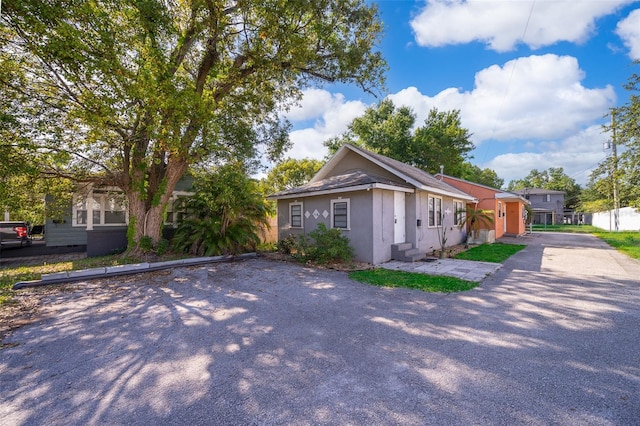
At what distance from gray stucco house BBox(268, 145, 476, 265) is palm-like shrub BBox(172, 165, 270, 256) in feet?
6.51

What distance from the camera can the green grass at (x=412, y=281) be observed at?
621 cm

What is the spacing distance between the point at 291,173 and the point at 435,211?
18862 mm

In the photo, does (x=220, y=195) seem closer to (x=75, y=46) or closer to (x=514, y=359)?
(x=75, y=46)

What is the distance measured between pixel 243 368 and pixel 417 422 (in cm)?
177

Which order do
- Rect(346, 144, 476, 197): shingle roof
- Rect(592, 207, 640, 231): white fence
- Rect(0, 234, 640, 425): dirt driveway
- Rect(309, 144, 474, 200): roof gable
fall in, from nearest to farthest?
1. Rect(0, 234, 640, 425): dirt driveway
2. Rect(309, 144, 474, 200): roof gable
3. Rect(346, 144, 476, 197): shingle roof
4. Rect(592, 207, 640, 231): white fence

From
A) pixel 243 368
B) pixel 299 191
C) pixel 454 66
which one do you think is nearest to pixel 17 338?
pixel 243 368

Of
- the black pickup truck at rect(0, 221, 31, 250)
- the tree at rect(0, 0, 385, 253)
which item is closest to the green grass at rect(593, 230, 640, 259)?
the tree at rect(0, 0, 385, 253)

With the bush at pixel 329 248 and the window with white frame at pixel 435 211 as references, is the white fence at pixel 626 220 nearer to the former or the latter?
the window with white frame at pixel 435 211

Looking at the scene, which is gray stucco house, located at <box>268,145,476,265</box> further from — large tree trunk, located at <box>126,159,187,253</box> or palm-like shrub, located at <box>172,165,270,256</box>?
large tree trunk, located at <box>126,159,187,253</box>

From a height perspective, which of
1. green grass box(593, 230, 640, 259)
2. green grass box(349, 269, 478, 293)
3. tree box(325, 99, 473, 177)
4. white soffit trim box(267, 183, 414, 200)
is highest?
tree box(325, 99, 473, 177)

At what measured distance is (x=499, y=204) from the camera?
63.7ft

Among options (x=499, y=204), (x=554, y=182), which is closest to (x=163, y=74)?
(x=499, y=204)

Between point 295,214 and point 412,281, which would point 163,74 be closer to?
point 295,214

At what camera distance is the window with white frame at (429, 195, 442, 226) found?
12008 millimetres
